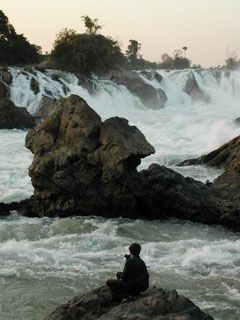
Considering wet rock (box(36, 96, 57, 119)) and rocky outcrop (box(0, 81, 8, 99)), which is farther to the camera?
wet rock (box(36, 96, 57, 119))

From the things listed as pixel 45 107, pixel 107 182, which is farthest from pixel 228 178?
pixel 45 107

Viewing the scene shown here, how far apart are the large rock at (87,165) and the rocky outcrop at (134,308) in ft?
28.2

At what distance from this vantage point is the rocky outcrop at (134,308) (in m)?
8.38

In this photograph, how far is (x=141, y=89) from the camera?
59.3 meters

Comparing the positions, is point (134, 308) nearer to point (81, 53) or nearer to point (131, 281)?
point (131, 281)

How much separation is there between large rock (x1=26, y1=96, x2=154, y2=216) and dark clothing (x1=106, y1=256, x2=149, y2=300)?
28.9 feet

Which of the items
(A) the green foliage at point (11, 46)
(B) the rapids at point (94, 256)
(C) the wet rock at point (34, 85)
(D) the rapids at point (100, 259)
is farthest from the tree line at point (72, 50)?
(D) the rapids at point (100, 259)

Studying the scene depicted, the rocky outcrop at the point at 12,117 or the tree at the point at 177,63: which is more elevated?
the tree at the point at 177,63

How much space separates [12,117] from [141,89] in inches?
871

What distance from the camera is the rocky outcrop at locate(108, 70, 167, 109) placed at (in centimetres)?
5859

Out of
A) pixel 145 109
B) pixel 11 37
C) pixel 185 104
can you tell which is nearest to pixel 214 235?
pixel 145 109

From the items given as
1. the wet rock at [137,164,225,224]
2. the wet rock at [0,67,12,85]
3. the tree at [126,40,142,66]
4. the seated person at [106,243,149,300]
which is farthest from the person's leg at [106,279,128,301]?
the tree at [126,40,142,66]

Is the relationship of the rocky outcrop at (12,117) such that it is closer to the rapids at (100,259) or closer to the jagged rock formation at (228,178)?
the jagged rock formation at (228,178)

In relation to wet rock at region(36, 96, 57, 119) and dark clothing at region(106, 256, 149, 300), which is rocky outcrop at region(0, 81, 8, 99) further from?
dark clothing at region(106, 256, 149, 300)
